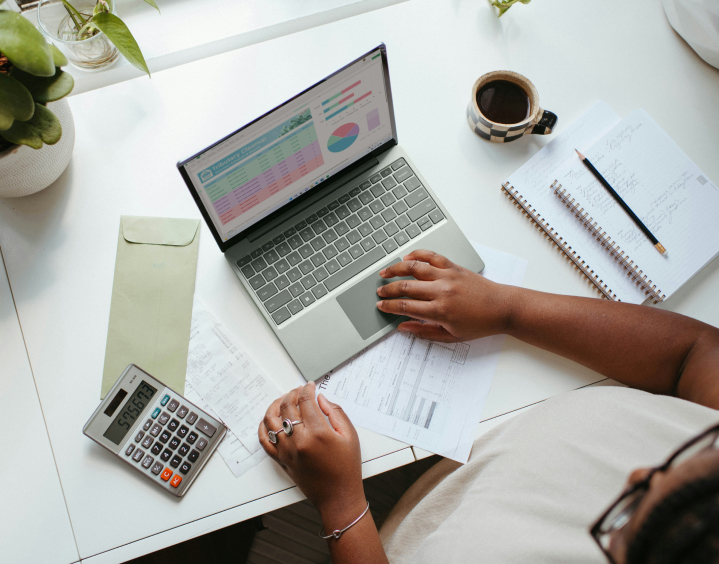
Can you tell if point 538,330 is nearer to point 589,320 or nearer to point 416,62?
point 589,320

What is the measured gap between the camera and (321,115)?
0.67 metres

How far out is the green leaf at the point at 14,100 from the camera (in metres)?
0.55

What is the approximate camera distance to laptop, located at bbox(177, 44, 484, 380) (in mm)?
658

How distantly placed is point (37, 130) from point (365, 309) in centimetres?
53

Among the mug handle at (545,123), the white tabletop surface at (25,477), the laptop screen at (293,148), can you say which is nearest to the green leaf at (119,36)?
the laptop screen at (293,148)

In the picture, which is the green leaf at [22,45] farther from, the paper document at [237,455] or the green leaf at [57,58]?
the paper document at [237,455]

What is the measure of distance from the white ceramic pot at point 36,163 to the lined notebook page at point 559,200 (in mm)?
764

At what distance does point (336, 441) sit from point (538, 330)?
1.22ft

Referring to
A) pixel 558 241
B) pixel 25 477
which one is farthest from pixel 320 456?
pixel 558 241

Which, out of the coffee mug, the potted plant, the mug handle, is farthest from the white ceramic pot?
the mug handle

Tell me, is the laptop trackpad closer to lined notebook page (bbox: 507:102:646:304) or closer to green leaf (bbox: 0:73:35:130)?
lined notebook page (bbox: 507:102:646:304)

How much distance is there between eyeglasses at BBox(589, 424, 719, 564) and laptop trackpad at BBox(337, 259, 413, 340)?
1.61 feet

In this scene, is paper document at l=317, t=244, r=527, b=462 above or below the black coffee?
below

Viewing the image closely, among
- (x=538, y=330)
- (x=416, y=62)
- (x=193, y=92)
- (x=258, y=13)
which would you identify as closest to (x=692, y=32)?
(x=416, y=62)
